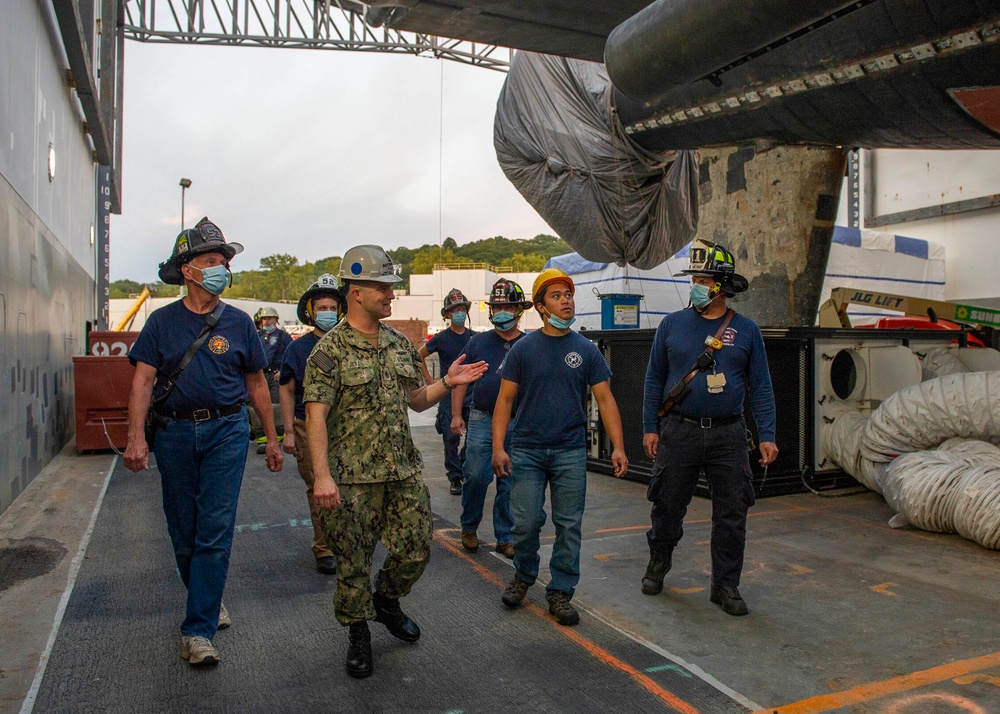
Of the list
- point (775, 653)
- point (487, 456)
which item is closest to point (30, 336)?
point (487, 456)

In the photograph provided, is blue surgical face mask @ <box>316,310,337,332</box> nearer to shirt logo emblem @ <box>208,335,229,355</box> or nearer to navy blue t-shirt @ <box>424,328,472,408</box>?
shirt logo emblem @ <box>208,335,229,355</box>

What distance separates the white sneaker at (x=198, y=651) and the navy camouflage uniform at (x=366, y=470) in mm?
655

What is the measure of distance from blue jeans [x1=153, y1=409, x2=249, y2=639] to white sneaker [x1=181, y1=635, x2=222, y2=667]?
0.04 metres

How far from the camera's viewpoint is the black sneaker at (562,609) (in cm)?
429

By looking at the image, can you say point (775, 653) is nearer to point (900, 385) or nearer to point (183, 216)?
point (900, 385)

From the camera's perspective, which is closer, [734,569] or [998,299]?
[734,569]

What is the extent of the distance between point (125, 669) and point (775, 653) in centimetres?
321

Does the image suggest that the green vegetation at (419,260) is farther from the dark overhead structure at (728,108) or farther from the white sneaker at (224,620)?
the white sneaker at (224,620)

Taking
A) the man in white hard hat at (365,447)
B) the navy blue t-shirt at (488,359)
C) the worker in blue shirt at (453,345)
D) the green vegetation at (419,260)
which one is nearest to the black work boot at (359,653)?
the man in white hard hat at (365,447)

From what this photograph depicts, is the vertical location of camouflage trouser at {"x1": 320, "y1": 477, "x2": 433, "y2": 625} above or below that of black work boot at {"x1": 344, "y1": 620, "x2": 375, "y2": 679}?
above

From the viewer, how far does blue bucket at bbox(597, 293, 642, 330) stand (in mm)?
11289

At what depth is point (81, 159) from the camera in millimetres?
15453

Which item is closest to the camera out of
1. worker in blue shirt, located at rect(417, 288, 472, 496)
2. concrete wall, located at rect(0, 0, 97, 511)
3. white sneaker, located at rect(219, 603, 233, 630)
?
white sneaker, located at rect(219, 603, 233, 630)

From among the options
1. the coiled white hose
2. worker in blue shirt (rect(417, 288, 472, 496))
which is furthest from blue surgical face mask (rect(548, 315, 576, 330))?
the coiled white hose
